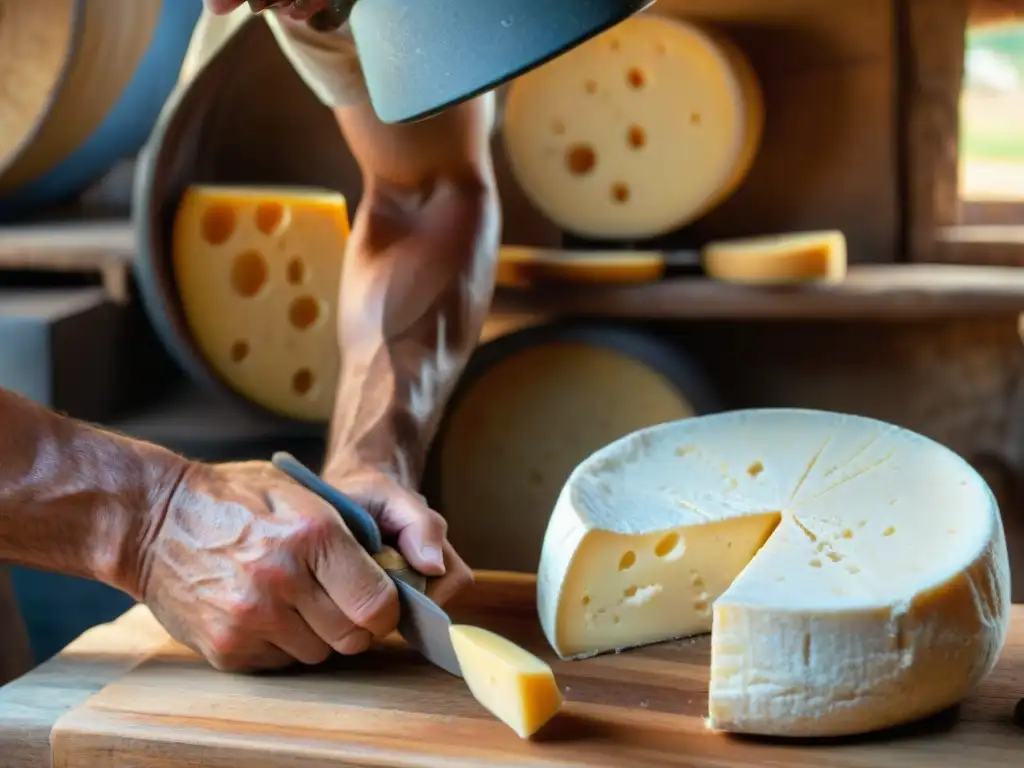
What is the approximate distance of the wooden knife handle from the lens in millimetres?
1262

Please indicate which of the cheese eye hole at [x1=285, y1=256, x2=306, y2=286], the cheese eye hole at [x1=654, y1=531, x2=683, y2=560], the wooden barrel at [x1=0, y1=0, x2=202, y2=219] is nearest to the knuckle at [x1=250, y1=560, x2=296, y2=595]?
the cheese eye hole at [x1=654, y1=531, x2=683, y2=560]

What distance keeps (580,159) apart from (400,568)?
117 centimetres

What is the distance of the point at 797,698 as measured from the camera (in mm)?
1087

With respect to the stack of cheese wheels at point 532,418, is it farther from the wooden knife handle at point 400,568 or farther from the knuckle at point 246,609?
the knuckle at point 246,609

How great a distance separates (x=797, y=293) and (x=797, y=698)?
1.11 meters

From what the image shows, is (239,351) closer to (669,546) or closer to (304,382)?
(304,382)

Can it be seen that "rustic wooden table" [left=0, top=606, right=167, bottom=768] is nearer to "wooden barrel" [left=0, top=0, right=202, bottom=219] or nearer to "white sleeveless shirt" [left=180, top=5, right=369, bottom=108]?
"white sleeveless shirt" [left=180, top=5, right=369, bottom=108]

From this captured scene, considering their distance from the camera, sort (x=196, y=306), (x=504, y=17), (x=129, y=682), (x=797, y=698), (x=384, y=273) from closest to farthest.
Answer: (x=504, y=17)
(x=797, y=698)
(x=129, y=682)
(x=384, y=273)
(x=196, y=306)

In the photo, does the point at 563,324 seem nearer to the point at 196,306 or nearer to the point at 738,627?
the point at 196,306

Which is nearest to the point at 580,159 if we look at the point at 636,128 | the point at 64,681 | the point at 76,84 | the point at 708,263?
the point at 636,128

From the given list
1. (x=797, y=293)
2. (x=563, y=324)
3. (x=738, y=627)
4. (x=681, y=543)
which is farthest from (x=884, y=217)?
(x=738, y=627)

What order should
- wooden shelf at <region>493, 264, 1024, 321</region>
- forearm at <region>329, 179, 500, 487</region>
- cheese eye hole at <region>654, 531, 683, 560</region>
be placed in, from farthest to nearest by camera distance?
wooden shelf at <region>493, 264, 1024, 321</region>, forearm at <region>329, 179, 500, 487</region>, cheese eye hole at <region>654, 531, 683, 560</region>

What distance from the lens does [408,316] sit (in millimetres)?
1649

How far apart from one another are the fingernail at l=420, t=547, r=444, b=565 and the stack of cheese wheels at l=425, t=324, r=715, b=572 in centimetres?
98
